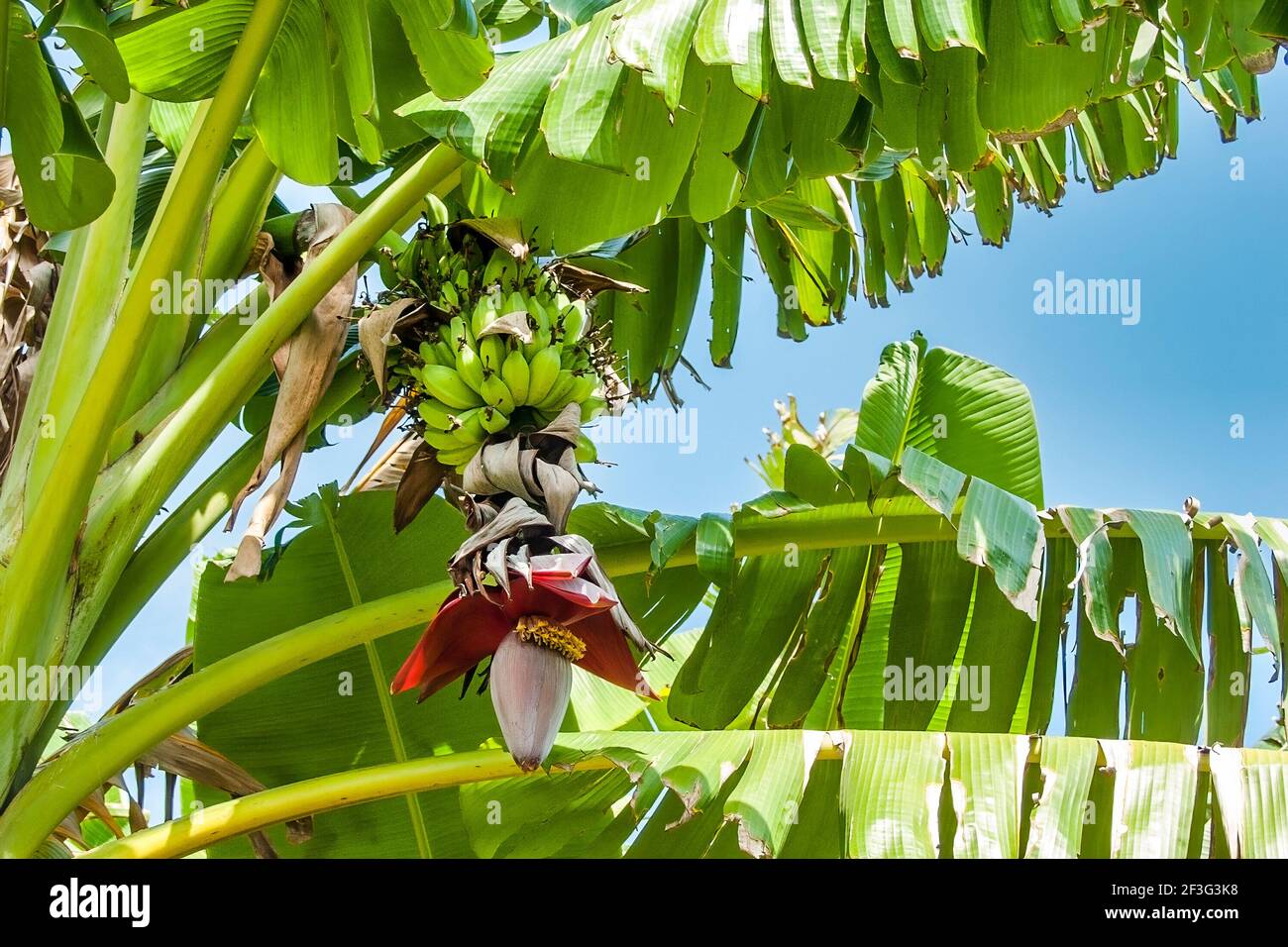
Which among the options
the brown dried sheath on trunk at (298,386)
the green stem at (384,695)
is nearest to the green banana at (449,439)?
the brown dried sheath on trunk at (298,386)

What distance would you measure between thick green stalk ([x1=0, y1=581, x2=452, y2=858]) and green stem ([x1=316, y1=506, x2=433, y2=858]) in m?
0.42

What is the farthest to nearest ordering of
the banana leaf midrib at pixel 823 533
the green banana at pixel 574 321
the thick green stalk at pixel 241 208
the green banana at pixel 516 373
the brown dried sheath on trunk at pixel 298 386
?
the thick green stalk at pixel 241 208 < the banana leaf midrib at pixel 823 533 < the brown dried sheath on trunk at pixel 298 386 < the green banana at pixel 574 321 < the green banana at pixel 516 373

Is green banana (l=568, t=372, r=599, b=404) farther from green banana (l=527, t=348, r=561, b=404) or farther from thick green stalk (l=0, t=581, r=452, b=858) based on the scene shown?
thick green stalk (l=0, t=581, r=452, b=858)

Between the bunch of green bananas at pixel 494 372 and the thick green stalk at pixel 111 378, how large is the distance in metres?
0.40

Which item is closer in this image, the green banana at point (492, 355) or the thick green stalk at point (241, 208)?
the green banana at point (492, 355)

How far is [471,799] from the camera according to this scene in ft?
5.68

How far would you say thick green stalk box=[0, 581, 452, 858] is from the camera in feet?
5.00

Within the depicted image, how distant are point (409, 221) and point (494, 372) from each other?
695mm

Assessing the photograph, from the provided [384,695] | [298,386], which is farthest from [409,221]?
[384,695]

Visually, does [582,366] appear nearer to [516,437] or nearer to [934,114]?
[516,437]

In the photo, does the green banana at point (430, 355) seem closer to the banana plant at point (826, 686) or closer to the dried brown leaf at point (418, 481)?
the dried brown leaf at point (418, 481)

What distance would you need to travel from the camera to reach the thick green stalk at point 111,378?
154cm

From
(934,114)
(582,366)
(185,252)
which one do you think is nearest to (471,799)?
(582,366)
